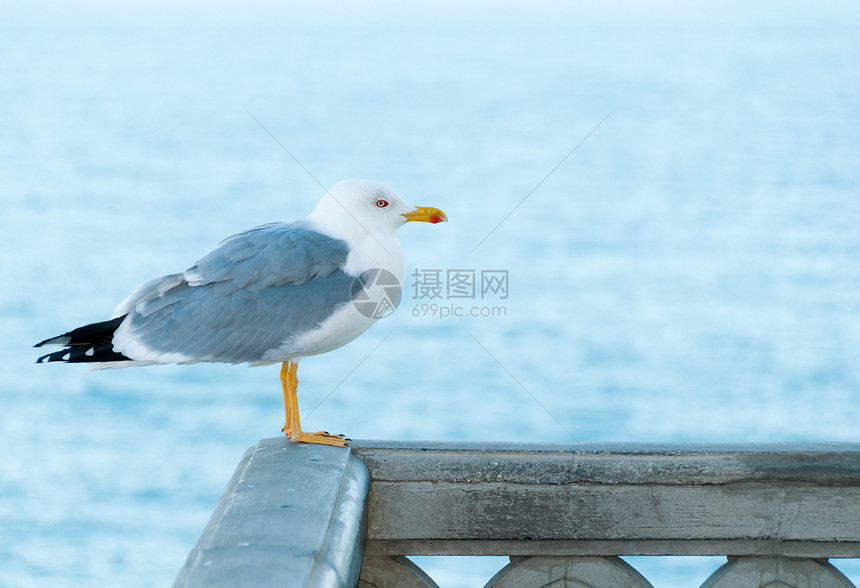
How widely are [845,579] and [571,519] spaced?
42 centimetres

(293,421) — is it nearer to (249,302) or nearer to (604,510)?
(249,302)

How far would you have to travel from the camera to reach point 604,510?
56.9 inches

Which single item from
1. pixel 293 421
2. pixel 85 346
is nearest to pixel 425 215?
pixel 293 421

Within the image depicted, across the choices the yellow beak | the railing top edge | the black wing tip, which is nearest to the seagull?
the black wing tip

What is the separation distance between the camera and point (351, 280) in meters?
1.93

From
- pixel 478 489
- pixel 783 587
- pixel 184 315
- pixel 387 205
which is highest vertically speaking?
pixel 387 205

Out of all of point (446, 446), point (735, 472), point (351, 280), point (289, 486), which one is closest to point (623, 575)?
point (735, 472)

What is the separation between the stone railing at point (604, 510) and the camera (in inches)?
56.3

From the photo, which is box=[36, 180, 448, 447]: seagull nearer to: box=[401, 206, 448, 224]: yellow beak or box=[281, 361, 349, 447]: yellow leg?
box=[281, 361, 349, 447]: yellow leg

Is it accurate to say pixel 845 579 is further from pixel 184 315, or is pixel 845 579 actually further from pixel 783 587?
pixel 184 315

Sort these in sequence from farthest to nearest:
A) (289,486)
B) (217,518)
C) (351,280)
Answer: (351,280), (289,486), (217,518)

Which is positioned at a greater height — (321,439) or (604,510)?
(321,439)

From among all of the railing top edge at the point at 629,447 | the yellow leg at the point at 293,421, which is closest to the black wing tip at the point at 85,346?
the yellow leg at the point at 293,421

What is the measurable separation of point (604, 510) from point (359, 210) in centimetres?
85
